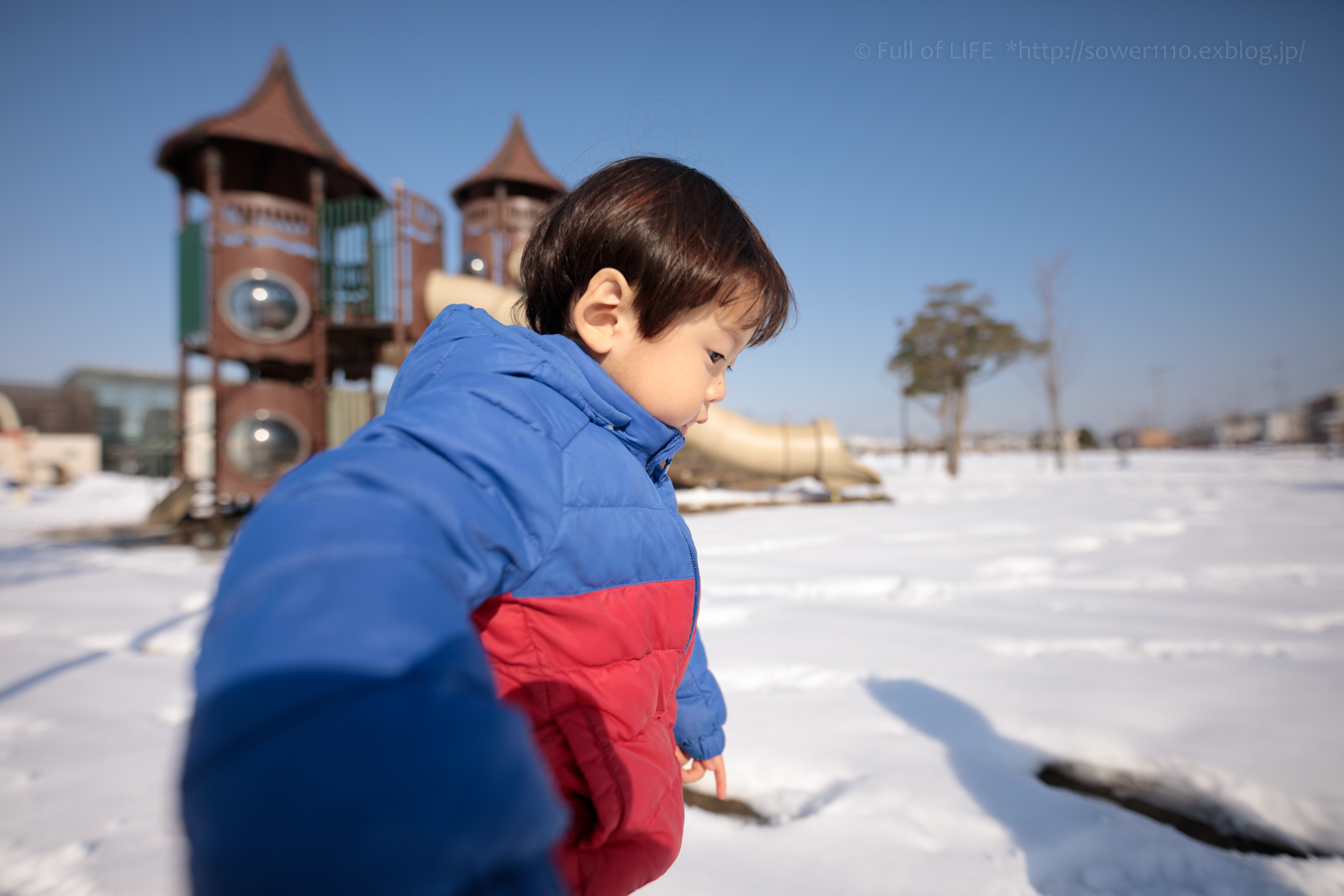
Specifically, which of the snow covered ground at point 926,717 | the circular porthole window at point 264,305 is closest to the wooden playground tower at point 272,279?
the circular porthole window at point 264,305

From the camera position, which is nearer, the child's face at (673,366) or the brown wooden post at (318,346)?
the child's face at (673,366)

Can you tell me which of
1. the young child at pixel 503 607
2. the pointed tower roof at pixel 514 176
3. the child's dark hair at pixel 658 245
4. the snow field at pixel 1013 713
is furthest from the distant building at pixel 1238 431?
the young child at pixel 503 607

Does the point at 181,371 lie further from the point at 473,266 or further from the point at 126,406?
the point at 126,406

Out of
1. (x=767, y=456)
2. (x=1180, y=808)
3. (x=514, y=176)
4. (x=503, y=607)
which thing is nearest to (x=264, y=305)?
(x=514, y=176)

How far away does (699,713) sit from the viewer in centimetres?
123

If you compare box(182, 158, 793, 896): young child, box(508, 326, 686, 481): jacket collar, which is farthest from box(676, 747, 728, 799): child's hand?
box(508, 326, 686, 481): jacket collar

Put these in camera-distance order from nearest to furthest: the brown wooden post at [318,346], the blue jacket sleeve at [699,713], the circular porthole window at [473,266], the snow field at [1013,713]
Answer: the blue jacket sleeve at [699,713], the snow field at [1013,713], the brown wooden post at [318,346], the circular porthole window at [473,266]

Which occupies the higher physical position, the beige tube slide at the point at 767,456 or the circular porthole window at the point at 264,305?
the circular porthole window at the point at 264,305

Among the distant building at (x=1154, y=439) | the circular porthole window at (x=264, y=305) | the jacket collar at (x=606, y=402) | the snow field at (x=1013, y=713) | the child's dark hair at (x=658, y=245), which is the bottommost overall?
the snow field at (x=1013, y=713)

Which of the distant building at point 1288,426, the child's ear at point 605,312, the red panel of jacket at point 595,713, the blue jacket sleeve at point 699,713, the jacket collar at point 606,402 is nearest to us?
the red panel of jacket at point 595,713

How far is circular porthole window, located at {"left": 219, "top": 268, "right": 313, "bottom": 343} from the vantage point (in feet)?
24.6

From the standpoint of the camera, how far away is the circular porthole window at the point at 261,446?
293 inches

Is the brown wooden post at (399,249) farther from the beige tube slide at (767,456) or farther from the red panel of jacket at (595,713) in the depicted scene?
the red panel of jacket at (595,713)

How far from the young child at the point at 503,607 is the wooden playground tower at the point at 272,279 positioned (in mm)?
7636
